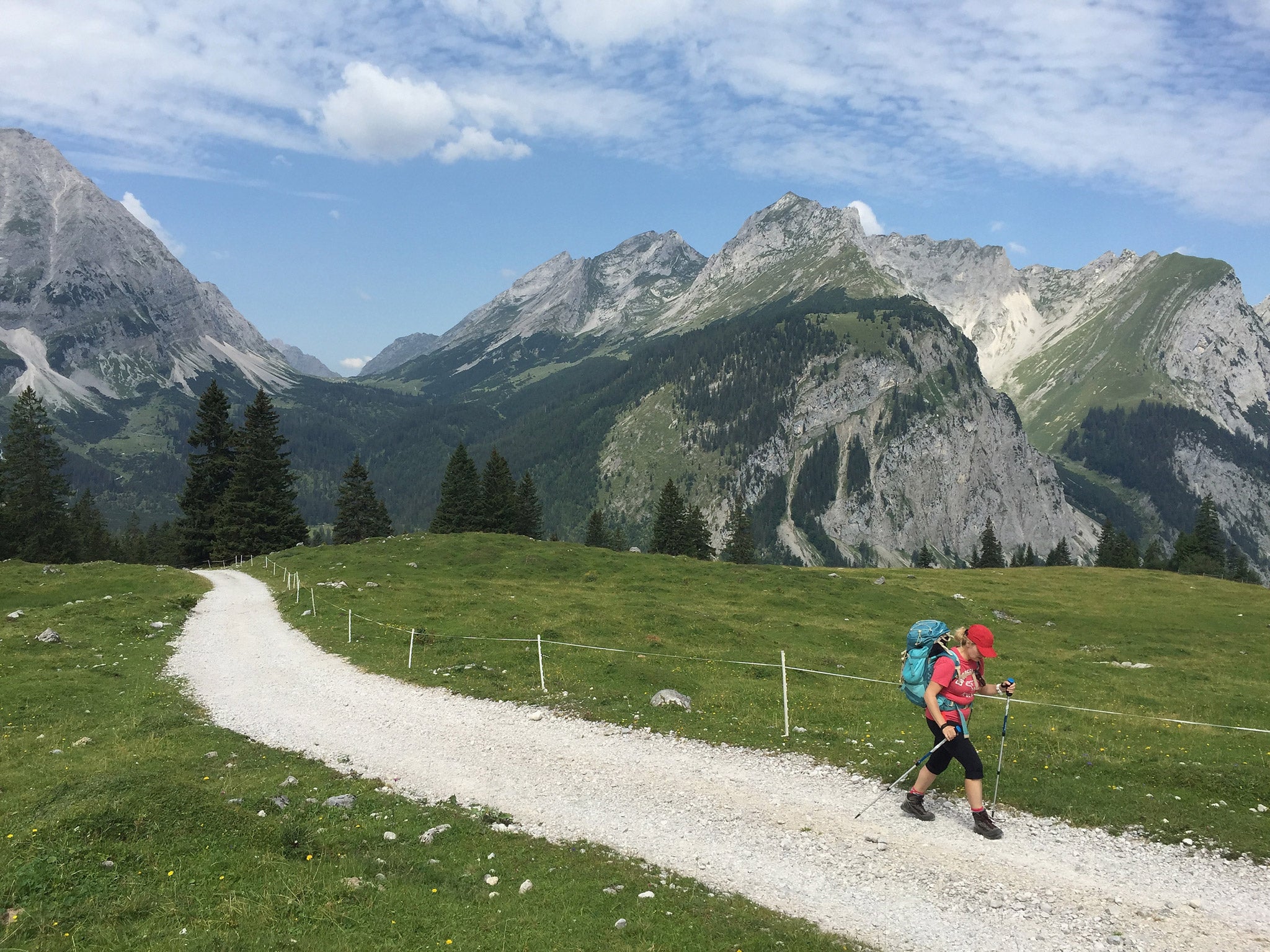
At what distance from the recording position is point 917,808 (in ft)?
46.3

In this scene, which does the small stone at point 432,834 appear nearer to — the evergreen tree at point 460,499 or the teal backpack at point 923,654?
the teal backpack at point 923,654

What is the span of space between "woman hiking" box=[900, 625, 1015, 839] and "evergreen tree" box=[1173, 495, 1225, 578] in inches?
5276

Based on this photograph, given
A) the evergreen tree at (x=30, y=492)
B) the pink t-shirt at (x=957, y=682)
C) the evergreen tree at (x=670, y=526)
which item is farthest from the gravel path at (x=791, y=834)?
the evergreen tree at (x=670, y=526)

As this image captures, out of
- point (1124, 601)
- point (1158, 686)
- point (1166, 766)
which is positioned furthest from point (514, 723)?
point (1124, 601)

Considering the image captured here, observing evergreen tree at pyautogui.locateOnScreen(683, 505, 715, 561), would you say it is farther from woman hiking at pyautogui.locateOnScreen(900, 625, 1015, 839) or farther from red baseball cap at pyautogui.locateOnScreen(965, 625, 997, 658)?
red baseball cap at pyautogui.locateOnScreen(965, 625, 997, 658)

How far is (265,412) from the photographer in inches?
3100

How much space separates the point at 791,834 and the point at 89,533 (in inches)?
4714

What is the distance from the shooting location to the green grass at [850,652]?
16.6 meters

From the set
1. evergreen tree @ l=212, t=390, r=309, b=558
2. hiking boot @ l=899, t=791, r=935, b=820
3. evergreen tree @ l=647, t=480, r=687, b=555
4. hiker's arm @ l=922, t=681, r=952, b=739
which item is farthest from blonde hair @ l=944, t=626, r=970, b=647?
evergreen tree @ l=647, t=480, r=687, b=555

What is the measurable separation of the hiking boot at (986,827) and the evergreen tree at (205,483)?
81.2m

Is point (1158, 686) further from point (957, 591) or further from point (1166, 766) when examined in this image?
point (957, 591)

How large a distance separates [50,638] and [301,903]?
28.2m

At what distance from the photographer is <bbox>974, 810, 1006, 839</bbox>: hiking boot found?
13305 mm

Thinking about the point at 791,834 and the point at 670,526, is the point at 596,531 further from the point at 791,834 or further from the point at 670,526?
the point at 791,834
